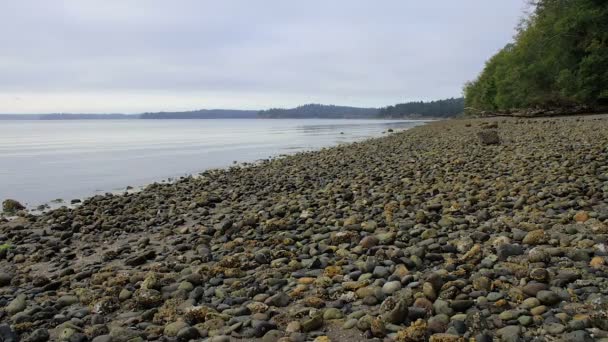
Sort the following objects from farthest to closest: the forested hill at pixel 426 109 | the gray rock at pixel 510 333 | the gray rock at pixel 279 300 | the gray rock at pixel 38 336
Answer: the forested hill at pixel 426 109 → the gray rock at pixel 279 300 → the gray rock at pixel 38 336 → the gray rock at pixel 510 333

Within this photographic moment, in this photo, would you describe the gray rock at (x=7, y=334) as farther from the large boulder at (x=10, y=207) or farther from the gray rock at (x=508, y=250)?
the large boulder at (x=10, y=207)

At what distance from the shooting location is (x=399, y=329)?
3.59 metres

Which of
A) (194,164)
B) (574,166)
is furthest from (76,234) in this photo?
(194,164)

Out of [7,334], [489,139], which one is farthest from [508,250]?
[489,139]

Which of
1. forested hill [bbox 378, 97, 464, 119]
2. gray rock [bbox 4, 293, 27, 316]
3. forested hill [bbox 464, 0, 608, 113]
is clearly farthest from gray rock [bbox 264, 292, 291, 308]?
forested hill [bbox 378, 97, 464, 119]

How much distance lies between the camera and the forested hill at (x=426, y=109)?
164875mm

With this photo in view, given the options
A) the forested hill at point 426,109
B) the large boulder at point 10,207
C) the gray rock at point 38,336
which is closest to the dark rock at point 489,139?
the large boulder at point 10,207

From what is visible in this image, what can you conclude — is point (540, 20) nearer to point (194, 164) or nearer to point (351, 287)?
point (194, 164)

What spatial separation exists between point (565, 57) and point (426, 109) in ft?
472

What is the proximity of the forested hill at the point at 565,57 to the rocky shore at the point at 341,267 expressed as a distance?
94.5 ft

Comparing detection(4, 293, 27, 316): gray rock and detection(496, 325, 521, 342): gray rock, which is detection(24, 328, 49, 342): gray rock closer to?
detection(4, 293, 27, 316): gray rock

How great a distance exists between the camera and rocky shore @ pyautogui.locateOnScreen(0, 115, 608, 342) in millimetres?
3721

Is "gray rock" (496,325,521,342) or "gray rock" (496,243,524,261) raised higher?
"gray rock" (496,243,524,261)

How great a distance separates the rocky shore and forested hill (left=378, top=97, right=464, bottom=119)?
15728 cm
